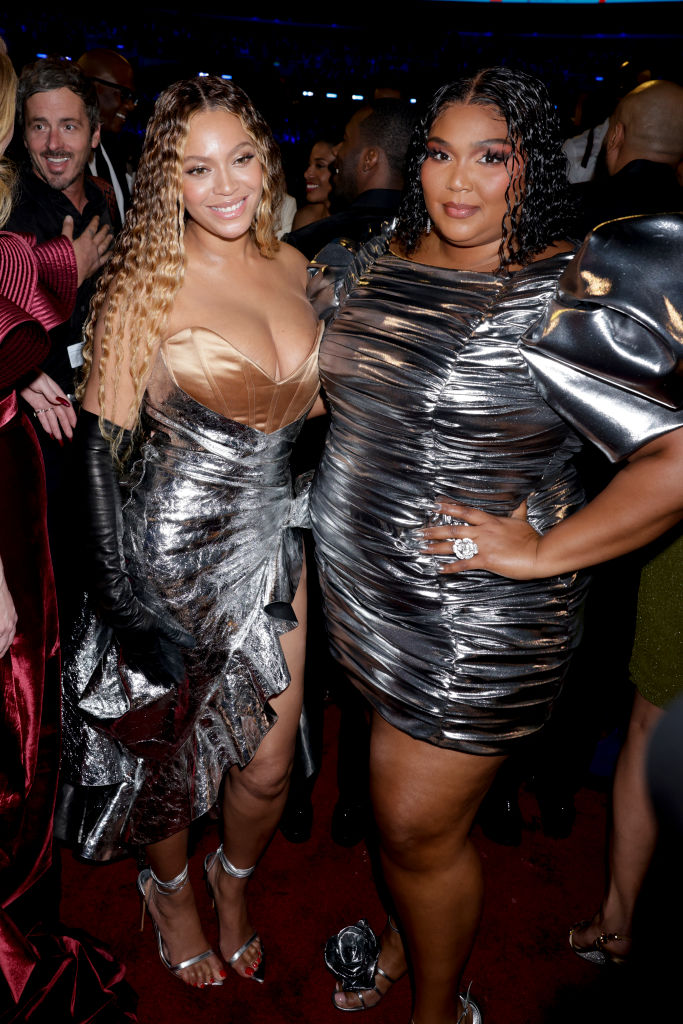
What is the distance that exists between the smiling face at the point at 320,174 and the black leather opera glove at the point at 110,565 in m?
3.50

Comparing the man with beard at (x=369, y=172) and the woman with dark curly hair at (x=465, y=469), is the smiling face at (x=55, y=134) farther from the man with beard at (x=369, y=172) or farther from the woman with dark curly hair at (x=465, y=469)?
the woman with dark curly hair at (x=465, y=469)

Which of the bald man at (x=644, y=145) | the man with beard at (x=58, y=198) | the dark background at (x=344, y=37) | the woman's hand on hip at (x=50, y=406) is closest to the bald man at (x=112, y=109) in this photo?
the man with beard at (x=58, y=198)

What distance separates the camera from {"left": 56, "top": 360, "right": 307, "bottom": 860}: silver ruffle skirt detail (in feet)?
5.24

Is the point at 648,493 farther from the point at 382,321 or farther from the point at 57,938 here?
the point at 57,938

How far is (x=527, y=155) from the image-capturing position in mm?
1368

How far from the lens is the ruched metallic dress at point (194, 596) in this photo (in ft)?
5.14

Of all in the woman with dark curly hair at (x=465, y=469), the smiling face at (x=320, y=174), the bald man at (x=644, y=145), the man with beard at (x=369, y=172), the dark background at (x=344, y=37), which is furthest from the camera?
the dark background at (x=344, y=37)

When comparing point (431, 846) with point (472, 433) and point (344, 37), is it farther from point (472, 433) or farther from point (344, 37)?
point (344, 37)

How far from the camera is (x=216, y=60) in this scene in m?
1.86

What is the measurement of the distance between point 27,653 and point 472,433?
97cm

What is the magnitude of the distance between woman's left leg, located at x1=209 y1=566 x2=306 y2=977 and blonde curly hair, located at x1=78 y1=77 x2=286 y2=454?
69cm

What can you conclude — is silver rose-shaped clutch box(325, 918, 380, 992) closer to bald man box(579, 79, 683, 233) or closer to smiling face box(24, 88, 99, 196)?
bald man box(579, 79, 683, 233)

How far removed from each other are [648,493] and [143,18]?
10.9 metres

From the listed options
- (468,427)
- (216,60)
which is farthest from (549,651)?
(216,60)
